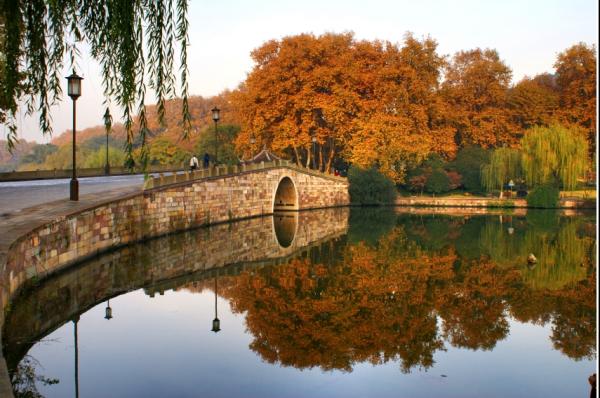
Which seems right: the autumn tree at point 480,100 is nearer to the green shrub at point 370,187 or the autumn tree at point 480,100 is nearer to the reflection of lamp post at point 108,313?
the green shrub at point 370,187

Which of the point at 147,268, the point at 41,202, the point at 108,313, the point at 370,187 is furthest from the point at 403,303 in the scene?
the point at 370,187

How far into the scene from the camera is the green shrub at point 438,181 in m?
50.8

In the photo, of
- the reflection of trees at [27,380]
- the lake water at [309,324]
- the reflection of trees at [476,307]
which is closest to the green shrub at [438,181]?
the lake water at [309,324]

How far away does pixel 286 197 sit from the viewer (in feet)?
146

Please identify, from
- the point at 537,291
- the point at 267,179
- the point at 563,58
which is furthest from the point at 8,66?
the point at 563,58

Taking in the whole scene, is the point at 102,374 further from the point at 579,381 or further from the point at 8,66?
the point at 579,381

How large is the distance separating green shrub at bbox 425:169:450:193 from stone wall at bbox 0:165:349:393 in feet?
25.0

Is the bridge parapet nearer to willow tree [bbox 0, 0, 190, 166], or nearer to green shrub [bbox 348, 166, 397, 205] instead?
green shrub [bbox 348, 166, 397, 205]

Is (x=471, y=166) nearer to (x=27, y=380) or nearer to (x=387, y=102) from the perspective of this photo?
(x=387, y=102)

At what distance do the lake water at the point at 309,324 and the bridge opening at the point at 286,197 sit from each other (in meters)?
19.9

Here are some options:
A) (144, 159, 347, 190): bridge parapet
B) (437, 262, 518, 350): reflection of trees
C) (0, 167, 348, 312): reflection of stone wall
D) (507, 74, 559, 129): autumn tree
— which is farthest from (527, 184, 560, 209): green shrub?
(437, 262, 518, 350): reflection of trees

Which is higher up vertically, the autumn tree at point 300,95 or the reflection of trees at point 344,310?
the autumn tree at point 300,95

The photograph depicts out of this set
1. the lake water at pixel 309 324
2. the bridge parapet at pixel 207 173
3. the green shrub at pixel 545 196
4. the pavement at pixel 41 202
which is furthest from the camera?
the green shrub at pixel 545 196

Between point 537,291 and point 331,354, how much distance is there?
7930 millimetres
